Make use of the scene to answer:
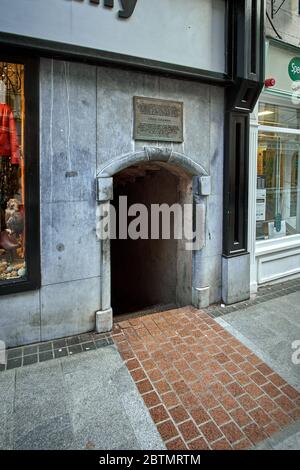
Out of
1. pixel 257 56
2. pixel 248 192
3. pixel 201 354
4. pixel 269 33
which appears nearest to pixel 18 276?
pixel 201 354

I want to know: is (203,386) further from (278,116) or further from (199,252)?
(278,116)

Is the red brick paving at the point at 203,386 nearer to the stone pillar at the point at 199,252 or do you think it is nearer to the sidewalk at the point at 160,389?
the sidewalk at the point at 160,389

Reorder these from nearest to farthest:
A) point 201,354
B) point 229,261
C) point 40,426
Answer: point 40,426 < point 201,354 < point 229,261

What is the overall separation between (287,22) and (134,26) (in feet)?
11.6

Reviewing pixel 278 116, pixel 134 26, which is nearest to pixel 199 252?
pixel 134 26

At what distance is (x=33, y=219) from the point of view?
12.5 ft

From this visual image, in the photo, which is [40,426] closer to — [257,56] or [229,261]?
[229,261]

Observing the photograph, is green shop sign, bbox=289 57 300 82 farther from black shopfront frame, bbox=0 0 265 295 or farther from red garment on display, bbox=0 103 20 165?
red garment on display, bbox=0 103 20 165

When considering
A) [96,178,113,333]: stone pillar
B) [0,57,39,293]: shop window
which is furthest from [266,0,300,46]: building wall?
[0,57,39,293]: shop window

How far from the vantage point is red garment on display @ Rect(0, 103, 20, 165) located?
374cm

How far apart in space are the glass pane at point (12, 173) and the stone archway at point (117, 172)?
1000 mm

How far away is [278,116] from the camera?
→ 620cm

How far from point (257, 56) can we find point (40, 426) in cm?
548
